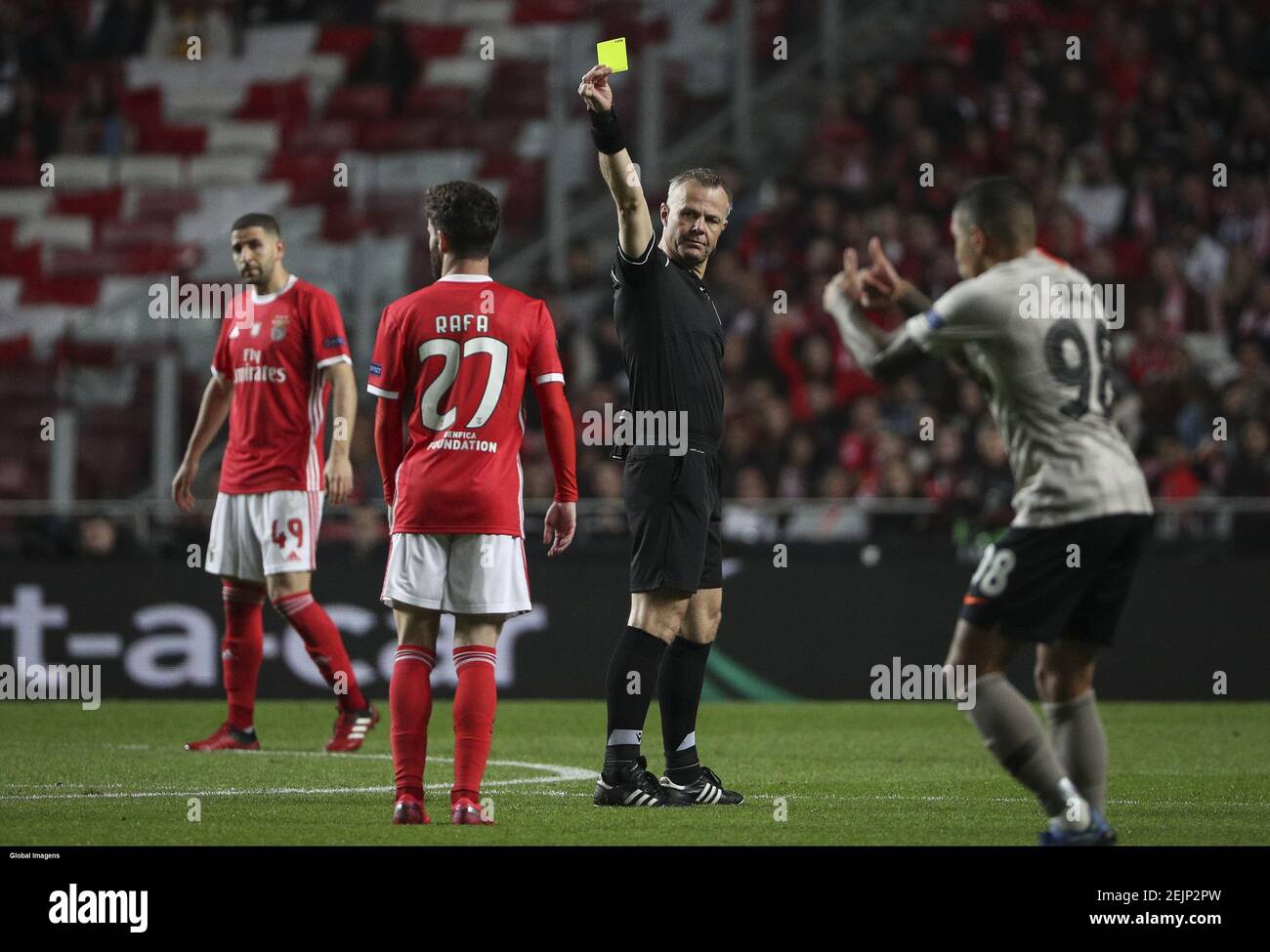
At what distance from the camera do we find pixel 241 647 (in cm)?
910

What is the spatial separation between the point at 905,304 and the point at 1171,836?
187 cm

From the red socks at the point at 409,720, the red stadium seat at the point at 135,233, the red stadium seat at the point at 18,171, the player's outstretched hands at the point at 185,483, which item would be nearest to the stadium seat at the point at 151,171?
the red stadium seat at the point at 135,233

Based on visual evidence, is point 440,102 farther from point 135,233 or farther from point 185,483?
point 185,483

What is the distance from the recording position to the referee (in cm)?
690

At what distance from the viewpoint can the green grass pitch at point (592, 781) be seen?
607 centimetres

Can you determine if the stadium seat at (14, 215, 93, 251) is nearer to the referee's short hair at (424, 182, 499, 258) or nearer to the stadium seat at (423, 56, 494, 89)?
the stadium seat at (423, 56, 494, 89)

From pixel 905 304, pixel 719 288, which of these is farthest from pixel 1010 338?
pixel 719 288

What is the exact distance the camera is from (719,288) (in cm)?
1661

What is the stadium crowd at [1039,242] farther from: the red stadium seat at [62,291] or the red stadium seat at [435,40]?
the red stadium seat at [62,291]

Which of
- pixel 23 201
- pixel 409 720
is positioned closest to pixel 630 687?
pixel 409 720

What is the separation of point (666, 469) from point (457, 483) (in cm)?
106

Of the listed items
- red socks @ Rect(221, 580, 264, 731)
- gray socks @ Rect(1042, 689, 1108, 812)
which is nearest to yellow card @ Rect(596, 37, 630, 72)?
gray socks @ Rect(1042, 689, 1108, 812)

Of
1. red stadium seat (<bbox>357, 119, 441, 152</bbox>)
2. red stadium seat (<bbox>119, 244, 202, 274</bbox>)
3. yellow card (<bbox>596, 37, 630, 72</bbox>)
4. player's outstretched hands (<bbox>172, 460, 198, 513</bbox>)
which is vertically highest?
red stadium seat (<bbox>357, 119, 441, 152</bbox>)

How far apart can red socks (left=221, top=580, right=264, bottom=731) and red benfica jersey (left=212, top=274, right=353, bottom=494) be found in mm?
517
